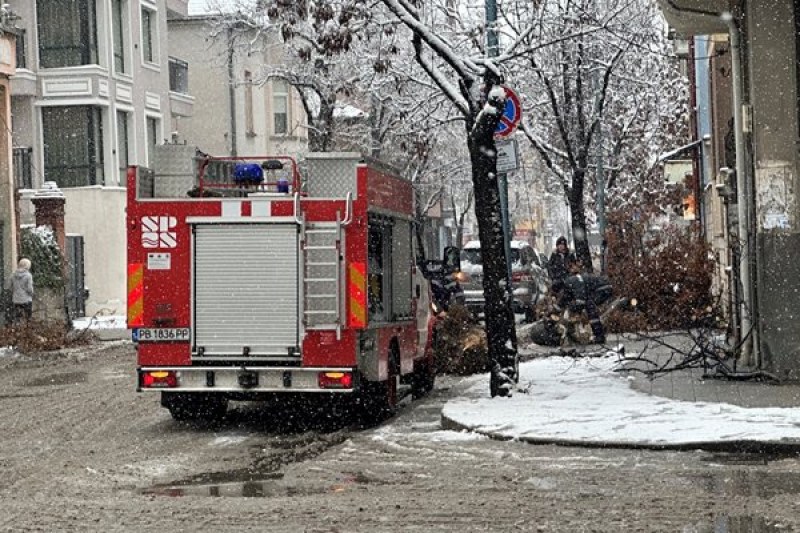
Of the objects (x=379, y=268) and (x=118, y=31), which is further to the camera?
(x=118, y=31)

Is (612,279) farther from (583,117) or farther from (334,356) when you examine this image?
(334,356)

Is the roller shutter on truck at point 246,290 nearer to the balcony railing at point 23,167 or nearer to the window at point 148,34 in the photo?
the balcony railing at point 23,167

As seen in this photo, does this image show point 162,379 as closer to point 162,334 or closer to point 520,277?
point 162,334

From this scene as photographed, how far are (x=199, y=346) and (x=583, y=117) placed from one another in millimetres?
18448

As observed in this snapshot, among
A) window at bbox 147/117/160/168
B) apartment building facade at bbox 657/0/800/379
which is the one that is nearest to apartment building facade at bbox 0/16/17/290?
window at bbox 147/117/160/168

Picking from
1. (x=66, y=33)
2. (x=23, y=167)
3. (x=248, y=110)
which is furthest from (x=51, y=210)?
(x=248, y=110)

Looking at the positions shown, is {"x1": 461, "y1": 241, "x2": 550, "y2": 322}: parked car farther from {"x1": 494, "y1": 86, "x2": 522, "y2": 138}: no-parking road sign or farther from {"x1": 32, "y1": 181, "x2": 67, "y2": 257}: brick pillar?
{"x1": 494, "y1": 86, "x2": 522, "y2": 138}: no-parking road sign

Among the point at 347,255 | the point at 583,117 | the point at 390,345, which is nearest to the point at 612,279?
the point at 583,117

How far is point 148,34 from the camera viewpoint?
4647 cm

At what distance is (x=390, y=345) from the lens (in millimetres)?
15180

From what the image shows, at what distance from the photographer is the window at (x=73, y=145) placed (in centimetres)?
4181

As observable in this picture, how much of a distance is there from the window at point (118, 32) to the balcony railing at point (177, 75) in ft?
16.9

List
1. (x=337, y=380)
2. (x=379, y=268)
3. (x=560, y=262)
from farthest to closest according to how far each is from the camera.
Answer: (x=560, y=262) < (x=379, y=268) < (x=337, y=380)

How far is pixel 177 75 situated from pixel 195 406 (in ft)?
121
